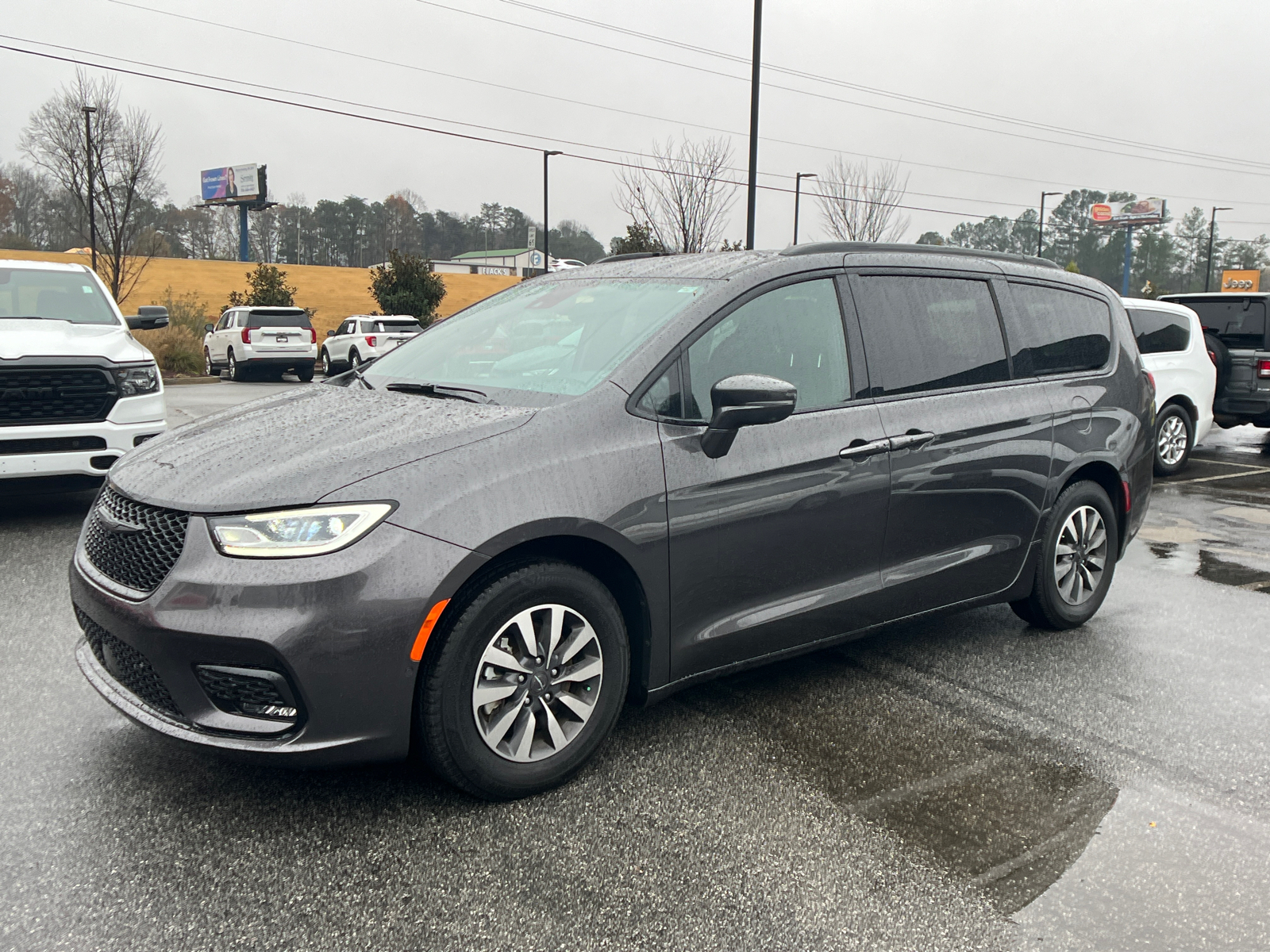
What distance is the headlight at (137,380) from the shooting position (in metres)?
7.10

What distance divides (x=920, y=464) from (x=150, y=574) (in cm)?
272

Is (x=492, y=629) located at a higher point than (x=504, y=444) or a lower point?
lower

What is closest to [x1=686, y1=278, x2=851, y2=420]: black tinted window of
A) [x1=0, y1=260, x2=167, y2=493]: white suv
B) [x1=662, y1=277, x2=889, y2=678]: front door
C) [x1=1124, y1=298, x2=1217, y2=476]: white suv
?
[x1=662, y1=277, x2=889, y2=678]: front door

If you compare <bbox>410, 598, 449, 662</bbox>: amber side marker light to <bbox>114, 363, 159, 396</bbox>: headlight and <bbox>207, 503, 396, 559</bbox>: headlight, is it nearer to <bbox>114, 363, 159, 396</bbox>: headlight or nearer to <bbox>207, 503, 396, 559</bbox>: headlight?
<bbox>207, 503, 396, 559</bbox>: headlight

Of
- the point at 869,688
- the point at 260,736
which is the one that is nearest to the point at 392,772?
the point at 260,736

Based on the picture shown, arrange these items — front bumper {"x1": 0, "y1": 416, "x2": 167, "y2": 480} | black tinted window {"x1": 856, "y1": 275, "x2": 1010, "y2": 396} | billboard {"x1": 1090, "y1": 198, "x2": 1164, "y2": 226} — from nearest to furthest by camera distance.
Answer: black tinted window {"x1": 856, "y1": 275, "x2": 1010, "y2": 396} → front bumper {"x1": 0, "y1": 416, "x2": 167, "y2": 480} → billboard {"x1": 1090, "y1": 198, "x2": 1164, "y2": 226}

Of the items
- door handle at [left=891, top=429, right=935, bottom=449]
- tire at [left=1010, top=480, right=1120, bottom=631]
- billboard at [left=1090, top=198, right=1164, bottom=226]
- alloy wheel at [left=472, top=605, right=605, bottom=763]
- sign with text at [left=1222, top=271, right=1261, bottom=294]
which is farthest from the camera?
billboard at [left=1090, top=198, right=1164, bottom=226]

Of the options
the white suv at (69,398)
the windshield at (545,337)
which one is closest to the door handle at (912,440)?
the windshield at (545,337)

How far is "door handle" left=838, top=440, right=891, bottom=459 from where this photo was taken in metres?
3.73

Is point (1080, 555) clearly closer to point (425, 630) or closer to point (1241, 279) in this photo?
point (425, 630)

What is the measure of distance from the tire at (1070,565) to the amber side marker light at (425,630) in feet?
9.77

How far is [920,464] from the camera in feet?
13.1

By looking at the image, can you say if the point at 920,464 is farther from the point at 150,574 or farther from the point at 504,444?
the point at 150,574

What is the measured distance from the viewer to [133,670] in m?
2.97
